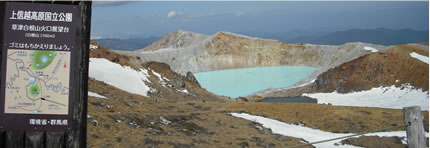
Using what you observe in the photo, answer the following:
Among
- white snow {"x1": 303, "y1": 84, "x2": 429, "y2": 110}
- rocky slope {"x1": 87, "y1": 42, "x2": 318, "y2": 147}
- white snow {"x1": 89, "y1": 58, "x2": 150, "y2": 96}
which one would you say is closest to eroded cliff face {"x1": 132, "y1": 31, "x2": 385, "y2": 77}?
white snow {"x1": 303, "y1": 84, "x2": 429, "y2": 110}

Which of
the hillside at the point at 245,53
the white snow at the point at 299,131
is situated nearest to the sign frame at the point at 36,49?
the white snow at the point at 299,131

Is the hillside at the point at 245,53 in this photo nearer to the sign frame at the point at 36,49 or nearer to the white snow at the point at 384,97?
the white snow at the point at 384,97

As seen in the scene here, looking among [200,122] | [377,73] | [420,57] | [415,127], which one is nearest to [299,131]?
[200,122]

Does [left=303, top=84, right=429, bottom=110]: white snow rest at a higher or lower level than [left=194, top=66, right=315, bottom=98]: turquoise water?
lower

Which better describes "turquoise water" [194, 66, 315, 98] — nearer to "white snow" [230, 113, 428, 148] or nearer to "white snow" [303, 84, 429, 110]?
"white snow" [303, 84, 429, 110]

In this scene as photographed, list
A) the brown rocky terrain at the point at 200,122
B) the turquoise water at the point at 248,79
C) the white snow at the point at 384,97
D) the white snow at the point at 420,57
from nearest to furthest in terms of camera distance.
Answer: the brown rocky terrain at the point at 200,122, the white snow at the point at 384,97, the white snow at the point at 420,57, the turquoise water at the point at 248,79

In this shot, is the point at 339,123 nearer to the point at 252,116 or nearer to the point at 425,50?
the point at 252,116

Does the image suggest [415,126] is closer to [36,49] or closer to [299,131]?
[36,49]
